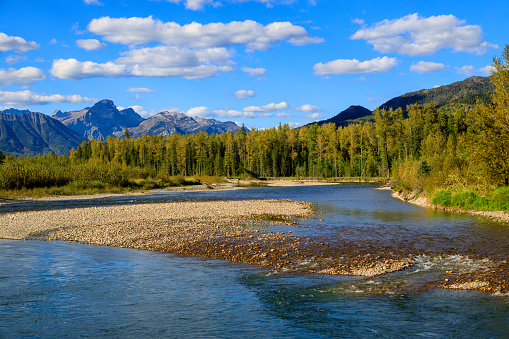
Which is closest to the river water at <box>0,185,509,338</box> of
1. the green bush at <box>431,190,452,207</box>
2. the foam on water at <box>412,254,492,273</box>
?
the foam on water at <box>412,254,492,273</box>

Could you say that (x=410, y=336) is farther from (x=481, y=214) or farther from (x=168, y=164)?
(x=168, y=164)

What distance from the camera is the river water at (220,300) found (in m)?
10.2

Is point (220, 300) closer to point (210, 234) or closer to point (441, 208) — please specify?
point (210, 234)

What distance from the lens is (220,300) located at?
12.4 metres

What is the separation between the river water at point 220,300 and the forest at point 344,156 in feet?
52.6

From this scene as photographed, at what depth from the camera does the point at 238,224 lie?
1062 inches

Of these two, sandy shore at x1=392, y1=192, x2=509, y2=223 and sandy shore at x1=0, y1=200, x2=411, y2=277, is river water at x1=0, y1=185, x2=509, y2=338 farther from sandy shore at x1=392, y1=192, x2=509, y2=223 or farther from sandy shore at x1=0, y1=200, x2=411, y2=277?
sandy shore at x1=392, y1=192, x2=509, y2=223

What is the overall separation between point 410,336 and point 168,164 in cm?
14784

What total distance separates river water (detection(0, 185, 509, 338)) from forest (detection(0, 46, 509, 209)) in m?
16.0

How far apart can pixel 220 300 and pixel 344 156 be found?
121 m

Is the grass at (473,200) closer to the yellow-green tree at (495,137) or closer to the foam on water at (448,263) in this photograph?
the yellow-green tree at (495,137)

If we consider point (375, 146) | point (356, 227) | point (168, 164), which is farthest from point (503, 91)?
point (168, 164)

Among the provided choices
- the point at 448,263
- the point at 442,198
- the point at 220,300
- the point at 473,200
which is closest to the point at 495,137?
the point at 473,200

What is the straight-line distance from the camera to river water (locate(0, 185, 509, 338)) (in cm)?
1017
